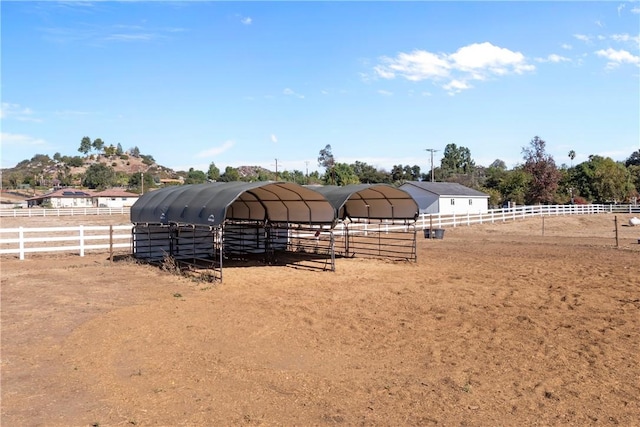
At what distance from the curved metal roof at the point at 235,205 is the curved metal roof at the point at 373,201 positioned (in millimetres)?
626

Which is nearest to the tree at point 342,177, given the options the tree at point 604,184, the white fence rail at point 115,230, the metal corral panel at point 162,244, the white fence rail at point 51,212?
the tree at point 604,184

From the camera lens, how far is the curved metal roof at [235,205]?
13344 millimetres

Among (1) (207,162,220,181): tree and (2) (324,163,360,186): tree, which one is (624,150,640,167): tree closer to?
(2) (324,163,360,186): tree

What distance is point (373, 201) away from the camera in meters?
18.7

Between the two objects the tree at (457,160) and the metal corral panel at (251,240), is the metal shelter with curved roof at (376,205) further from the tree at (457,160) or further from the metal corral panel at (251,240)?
the tree at (457,160)

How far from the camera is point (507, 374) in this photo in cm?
597

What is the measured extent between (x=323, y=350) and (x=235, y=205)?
552 inches

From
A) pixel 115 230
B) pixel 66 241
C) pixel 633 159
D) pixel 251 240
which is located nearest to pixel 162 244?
pixel 251 240

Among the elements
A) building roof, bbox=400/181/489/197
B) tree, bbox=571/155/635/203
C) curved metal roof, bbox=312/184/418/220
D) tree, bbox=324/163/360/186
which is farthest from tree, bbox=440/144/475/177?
curved metal roof, bbox=312/184/418/220

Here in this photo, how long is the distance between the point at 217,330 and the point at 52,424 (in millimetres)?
3510

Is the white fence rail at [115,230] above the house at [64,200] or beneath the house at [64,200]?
beneath

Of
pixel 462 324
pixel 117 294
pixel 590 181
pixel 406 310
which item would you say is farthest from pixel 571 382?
pixel 590 181

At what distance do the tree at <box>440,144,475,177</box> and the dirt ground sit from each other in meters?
110

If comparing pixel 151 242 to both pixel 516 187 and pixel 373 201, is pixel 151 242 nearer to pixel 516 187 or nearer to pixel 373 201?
pixel 373 201
